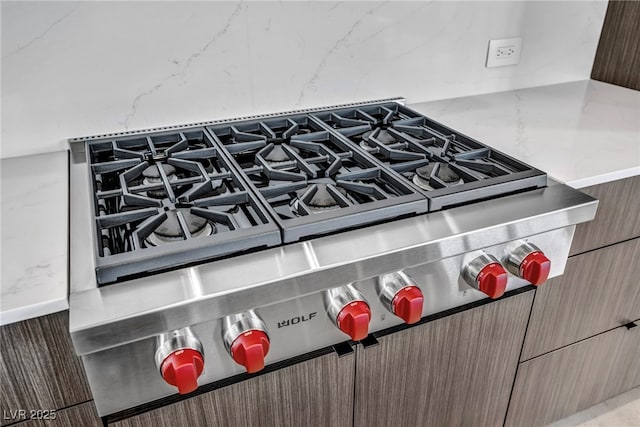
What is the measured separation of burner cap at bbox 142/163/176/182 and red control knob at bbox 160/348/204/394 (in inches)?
15.6

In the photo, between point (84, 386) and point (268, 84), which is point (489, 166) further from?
point (84, 386)

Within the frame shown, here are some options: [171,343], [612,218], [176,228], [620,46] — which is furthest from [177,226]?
[620,46]

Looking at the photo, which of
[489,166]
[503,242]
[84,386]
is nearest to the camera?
[84,386]

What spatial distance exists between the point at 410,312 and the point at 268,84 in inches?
Answer: 27.6

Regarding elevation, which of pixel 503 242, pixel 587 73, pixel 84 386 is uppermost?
pixel 587 73

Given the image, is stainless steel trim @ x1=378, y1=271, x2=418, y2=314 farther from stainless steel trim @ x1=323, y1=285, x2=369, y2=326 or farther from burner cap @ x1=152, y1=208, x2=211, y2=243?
burner cap @ x1=152, y1=208, x2=211, y2=243

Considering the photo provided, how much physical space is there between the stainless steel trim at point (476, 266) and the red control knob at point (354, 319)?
8.3 inches

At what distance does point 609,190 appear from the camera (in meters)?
1.05

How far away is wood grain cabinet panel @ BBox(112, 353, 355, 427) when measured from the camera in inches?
30.9

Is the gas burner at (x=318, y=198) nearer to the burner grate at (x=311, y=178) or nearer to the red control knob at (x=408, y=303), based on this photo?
the burner grate at (x=311, y=178)

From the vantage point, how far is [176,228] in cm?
78

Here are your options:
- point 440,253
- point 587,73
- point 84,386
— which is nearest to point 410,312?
point 440,253

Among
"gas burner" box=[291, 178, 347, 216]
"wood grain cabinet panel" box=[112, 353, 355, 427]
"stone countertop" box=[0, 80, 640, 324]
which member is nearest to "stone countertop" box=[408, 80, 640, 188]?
"stone countertop" box=[0, 80, 640, 324]

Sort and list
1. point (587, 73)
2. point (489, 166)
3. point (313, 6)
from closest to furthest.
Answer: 1. point (489, 166)
2. point (313, 6)
3. point (587, 73)
